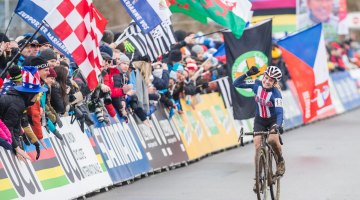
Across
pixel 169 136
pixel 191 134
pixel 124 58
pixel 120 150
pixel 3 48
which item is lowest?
pixel 191 134

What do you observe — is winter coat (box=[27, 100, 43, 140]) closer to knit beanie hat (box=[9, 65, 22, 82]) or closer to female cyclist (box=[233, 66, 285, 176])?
knit beanie hat (box=[9, 65, 22, 82])

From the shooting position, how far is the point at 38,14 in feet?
42.3

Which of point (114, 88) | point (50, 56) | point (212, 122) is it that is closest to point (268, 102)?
point (114, 88)

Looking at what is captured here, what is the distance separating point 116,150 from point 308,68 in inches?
284

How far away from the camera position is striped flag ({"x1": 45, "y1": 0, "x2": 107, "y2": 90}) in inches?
513

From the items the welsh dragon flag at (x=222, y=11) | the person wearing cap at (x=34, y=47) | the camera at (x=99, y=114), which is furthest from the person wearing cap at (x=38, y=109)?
the welsh dragon flag at (x=222, y=11)

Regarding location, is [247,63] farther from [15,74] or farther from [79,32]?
[15,74]

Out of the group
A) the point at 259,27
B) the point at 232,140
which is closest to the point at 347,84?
the point at 232,140

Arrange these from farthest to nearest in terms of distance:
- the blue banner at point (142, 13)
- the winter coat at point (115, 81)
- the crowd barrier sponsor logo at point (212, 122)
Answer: the crowd barrier sponsor logo at point (212, 122) → the winter coat at point (115, 81) → the blue banner at point (142, 13)

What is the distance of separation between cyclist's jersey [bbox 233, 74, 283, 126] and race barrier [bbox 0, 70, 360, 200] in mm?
2503

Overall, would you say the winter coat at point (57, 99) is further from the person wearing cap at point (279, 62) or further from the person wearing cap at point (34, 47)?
the person wearing cap at point (279, 62)

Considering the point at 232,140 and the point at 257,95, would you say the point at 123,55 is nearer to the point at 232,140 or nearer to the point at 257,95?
the point at 257,95

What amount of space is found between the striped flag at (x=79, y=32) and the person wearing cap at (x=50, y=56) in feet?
2.72

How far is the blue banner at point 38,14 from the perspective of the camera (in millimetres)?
12690
